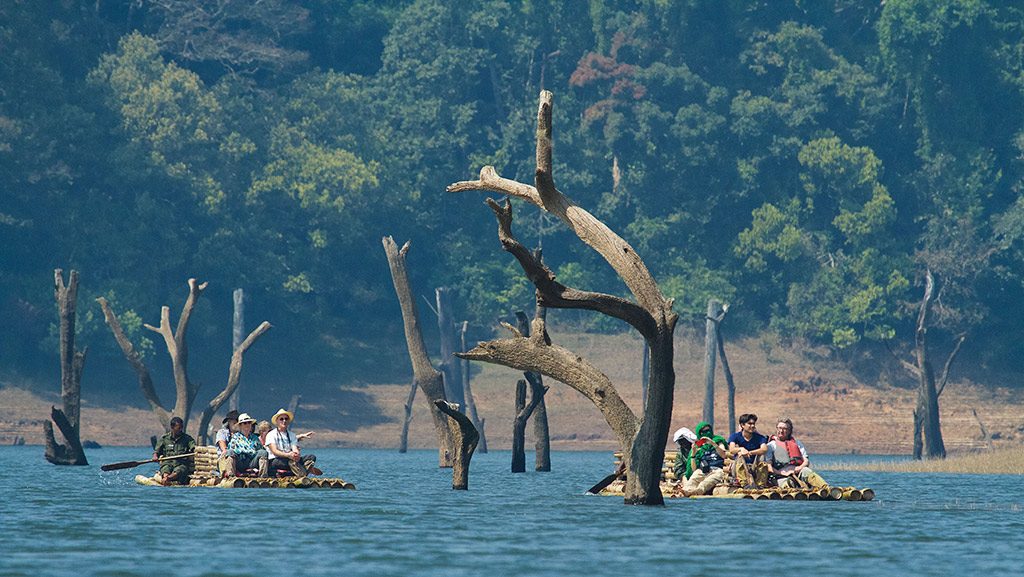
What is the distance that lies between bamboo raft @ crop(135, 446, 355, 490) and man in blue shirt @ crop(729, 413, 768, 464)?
715cm

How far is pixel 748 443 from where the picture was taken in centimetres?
3641

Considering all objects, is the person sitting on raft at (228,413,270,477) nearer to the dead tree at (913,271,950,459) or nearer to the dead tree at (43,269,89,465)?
the dead tree at (43,269,89,465)

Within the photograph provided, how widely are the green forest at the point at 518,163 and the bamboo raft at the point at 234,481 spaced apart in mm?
40515

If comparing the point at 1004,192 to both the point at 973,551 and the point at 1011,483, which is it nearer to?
the point at 1011,483

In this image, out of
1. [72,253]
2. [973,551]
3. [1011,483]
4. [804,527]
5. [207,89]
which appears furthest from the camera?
[207,89]

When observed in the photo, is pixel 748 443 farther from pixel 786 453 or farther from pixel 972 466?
pixel 972 466

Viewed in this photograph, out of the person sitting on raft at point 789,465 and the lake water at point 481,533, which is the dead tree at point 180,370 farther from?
the person sitting on raft at point 789,465

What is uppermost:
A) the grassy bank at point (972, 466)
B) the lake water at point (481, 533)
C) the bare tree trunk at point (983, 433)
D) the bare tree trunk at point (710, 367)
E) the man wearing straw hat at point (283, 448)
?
the bare tree trunk at point (710, 367)

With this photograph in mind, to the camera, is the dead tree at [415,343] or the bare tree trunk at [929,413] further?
the bare tree trunk at [929,413]

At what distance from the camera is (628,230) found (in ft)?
293

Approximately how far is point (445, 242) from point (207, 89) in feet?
37.9

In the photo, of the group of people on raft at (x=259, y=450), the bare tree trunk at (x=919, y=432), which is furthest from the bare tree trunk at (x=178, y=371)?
the bare tree trunk at (x=919, y=432)

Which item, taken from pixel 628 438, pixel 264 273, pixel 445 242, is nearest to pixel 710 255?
pixel 445 242

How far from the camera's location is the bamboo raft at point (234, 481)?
38.1 m
